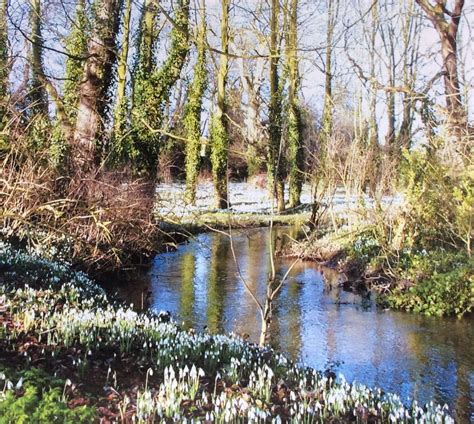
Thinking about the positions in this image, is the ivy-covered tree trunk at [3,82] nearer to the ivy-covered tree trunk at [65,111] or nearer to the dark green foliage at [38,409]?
the ivy-covered tree trunk at [65,111]

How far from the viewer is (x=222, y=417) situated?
399 cm

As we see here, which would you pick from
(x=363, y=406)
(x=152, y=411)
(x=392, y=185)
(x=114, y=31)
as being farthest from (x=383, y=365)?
(x=114, y=31)

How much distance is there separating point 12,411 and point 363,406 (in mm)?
2528

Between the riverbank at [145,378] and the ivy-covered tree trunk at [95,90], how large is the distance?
6628mm

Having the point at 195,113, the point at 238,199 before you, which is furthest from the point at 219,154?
the point at 238,199

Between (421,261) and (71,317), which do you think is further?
(421,261)

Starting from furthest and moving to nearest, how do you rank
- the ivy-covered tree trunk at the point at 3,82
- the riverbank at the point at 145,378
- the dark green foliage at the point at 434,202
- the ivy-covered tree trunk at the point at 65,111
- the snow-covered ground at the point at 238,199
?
1. the snow-covered ground at the point at 238,199
2. the ivy-covered tree trunk at the point at 65,111
3. the dark green foliage at the point at 434,202
4. the ivy-covered tree trunk at the point at 3,82
5. the riverbank at the point at 145,378

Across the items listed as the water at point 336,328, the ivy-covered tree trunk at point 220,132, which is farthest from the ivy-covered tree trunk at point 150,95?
the ivy-covered tree trunk at point 220,132

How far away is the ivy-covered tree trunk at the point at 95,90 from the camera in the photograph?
13.4 metres

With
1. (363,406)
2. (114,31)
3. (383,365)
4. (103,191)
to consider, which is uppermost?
(114,31)

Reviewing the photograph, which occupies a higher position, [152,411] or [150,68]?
[150,68]

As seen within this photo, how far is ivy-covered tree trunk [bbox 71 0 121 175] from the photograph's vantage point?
1338 centimetres

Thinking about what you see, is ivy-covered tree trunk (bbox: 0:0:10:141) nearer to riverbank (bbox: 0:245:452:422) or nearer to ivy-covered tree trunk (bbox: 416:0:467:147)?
riverbank (bbox: 0:245:452:422)

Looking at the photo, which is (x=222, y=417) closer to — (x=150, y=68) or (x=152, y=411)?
(x=152, y=411)
